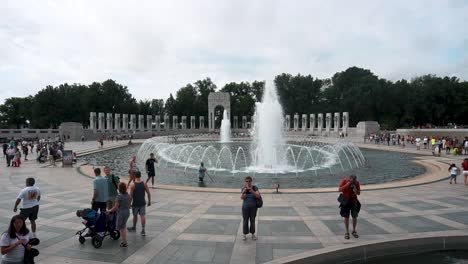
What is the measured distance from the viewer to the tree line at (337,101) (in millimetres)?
83750

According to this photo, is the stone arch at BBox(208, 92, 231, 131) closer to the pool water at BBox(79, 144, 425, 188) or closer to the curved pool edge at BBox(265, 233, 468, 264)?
the pool water at BBox(79, 144, 425, 188)

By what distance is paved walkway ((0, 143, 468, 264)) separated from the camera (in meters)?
7.29

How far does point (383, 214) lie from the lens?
10414 millimetres

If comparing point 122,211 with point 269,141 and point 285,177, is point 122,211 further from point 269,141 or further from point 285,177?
point 269,141

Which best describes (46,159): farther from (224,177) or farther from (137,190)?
(137,190)

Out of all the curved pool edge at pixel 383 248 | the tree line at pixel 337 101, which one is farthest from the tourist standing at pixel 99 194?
the tree line at pixel 337 101

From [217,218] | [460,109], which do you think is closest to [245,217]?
[217,218]

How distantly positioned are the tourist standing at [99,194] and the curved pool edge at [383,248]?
4.84 m

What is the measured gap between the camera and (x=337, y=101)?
95062mm

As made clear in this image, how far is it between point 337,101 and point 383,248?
303 feet

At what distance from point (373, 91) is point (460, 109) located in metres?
23.7

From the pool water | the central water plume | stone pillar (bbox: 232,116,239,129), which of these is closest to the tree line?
stone pillar (bbox: 232,116,239,129)

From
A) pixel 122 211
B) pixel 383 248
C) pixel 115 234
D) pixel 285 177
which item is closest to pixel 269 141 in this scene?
pixel 285 177

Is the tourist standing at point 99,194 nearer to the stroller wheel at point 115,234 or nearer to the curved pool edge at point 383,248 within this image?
the stroller wheel at point 115,234
